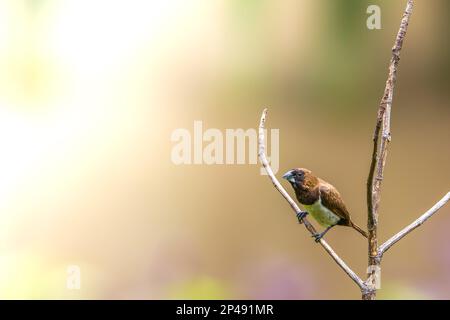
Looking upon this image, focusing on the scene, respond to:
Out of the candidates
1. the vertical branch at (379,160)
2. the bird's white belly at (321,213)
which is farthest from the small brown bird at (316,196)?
the vertical branch at (379,160)

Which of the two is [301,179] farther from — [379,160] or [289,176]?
[379,160]

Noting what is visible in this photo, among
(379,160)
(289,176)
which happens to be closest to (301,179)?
(289,176)

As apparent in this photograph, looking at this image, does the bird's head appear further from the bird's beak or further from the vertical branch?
the vertical branch

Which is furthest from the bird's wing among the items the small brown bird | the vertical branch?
the vertical branch

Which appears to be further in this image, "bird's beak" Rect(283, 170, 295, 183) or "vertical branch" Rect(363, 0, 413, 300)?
"bird's beak" Rect(283, 170, 295, 183)

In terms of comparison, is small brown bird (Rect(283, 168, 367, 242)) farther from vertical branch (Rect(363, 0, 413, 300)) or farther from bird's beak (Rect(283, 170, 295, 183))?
vertical branch (Rect(363, 0, 413, 300))

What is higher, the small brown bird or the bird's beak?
the bird's beak

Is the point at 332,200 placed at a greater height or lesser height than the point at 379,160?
lesser
